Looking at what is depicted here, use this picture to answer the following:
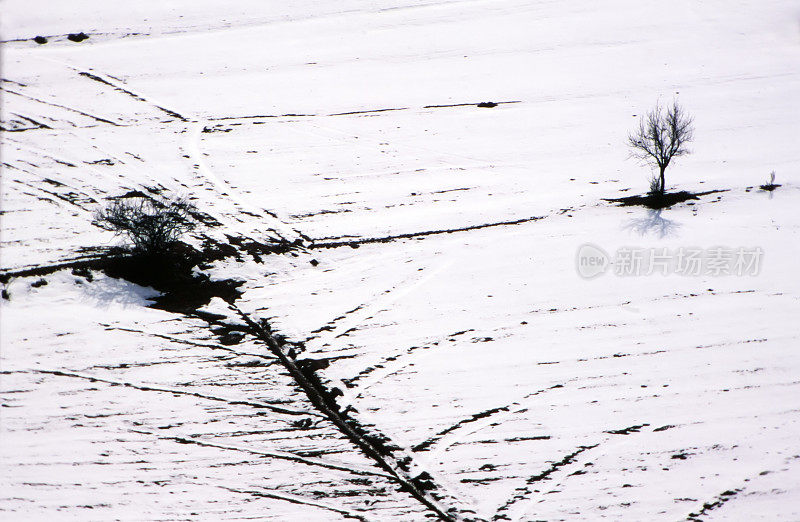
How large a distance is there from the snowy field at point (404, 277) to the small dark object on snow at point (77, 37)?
147 mm

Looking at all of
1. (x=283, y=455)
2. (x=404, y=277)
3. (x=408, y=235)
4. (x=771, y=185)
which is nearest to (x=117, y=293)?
(x=283, y=455)

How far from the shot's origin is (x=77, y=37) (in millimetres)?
20484

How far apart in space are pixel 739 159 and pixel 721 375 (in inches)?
303

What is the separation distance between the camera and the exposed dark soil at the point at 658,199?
14109 millimetres

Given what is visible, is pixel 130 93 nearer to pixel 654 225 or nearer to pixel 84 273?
pixel 84 273

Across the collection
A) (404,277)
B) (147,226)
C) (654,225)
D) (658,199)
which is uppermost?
(658,199)

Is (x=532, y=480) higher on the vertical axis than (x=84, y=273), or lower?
lower

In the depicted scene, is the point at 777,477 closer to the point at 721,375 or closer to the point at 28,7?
the point at 721,375

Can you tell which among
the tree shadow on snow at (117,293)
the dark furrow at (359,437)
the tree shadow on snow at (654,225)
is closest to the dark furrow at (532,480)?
the dark furrow at (359,437)

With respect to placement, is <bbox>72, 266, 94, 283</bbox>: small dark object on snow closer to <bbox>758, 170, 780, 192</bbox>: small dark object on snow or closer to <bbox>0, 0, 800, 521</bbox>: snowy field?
<bbox>0, 0, 800, 521</bbox>: snowy field

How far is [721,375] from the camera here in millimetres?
9953

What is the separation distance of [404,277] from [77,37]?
14.7 metres

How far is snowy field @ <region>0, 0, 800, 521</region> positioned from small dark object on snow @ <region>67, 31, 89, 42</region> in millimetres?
147

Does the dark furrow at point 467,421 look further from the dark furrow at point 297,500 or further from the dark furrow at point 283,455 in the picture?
the dark furrow at point 297,500
